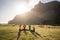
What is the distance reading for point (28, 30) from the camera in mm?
12547

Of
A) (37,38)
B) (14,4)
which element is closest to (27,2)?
(14,4)

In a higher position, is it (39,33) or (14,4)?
(14,4)

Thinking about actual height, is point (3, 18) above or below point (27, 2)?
below

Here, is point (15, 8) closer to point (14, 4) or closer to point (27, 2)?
point (14, 4)

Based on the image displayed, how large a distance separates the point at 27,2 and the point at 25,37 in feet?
10.6

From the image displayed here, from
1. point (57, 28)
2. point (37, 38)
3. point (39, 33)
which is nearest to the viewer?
point (37, 38)

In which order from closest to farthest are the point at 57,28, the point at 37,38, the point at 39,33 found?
the point at 37,38
the point at 39,33
the point at 57,28

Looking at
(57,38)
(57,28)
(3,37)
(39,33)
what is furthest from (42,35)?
(3,37)

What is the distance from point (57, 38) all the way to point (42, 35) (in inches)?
50.6

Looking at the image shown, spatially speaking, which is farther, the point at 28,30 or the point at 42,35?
the point at 28,30

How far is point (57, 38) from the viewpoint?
35.2 feet

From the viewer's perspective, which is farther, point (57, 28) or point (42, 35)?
point (57, 28)

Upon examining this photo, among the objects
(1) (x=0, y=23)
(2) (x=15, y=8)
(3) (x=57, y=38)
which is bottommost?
(3) (x=57, y=38)

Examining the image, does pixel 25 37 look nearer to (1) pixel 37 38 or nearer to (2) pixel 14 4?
(1) pixel 37 38
